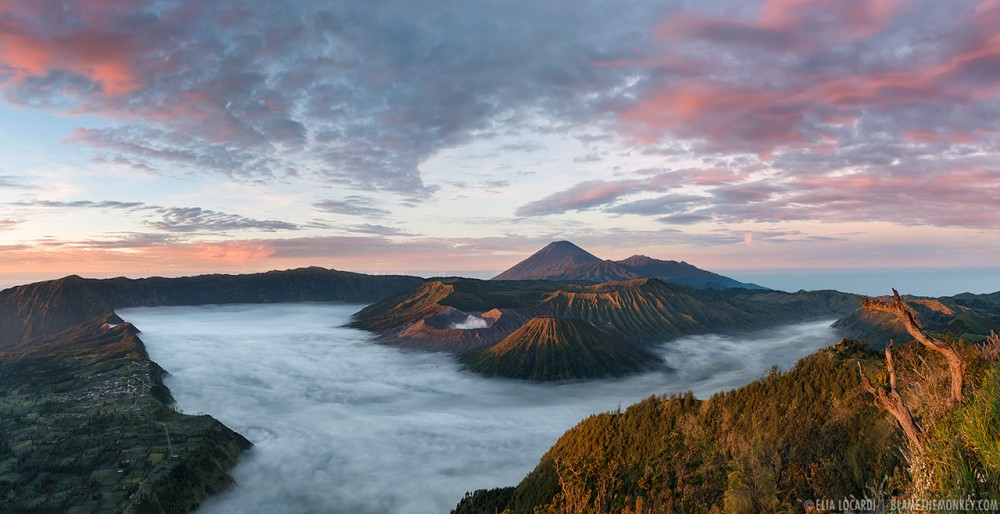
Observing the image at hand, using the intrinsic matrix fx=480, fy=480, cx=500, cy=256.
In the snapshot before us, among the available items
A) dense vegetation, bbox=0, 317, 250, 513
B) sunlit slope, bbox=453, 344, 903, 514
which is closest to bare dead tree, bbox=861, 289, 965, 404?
sunlit slope, bbox=453, 344, 903, 514

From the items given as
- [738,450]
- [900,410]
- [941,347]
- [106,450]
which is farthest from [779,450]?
[106,450]

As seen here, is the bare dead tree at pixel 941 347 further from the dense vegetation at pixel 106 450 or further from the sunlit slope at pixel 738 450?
the dense vegetation at pixel 106 450

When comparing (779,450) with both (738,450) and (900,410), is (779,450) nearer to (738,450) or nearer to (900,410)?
(738,450)

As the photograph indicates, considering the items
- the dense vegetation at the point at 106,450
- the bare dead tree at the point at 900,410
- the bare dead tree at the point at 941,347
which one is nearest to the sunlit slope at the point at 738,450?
the bare dead tree at the point at 900,410

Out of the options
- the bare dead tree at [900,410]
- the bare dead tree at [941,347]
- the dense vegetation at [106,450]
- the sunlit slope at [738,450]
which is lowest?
the dense vegetation at [106,450]

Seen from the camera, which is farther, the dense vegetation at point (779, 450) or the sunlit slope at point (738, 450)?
the sunlit slope at point (738, 450)

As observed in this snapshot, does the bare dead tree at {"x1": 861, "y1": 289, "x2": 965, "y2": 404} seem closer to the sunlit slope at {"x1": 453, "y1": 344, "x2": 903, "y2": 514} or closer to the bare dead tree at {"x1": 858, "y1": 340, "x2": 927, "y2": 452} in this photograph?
the bare dead tree at {"x1": 858, "y1": 340, "x2": 927, "y2": 452}

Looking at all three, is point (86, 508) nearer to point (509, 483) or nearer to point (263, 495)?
point (263, 495)

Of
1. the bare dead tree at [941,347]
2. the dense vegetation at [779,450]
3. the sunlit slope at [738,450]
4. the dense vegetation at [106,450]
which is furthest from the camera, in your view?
the dense vegetation at [106,450]
